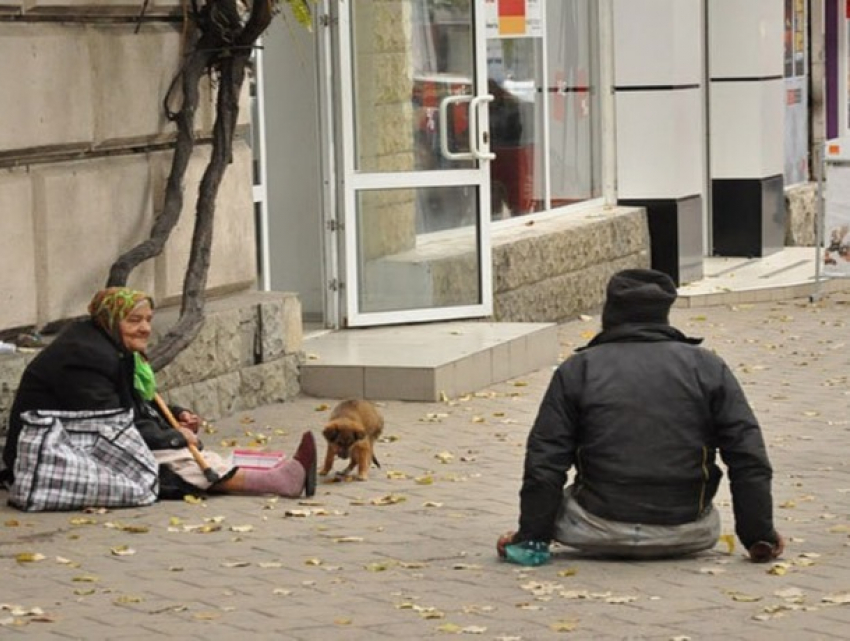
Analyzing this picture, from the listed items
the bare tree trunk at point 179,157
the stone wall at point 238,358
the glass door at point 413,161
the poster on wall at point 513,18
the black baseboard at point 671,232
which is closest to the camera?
the bare tree trunk at point 179,157

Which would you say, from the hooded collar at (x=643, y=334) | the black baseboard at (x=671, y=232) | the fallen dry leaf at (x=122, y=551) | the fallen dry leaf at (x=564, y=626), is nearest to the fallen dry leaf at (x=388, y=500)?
the fallen dry leaf at (x=122, y=551)

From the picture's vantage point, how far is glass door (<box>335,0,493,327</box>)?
13.6m

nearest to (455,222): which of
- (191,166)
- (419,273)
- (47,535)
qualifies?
(419,273)

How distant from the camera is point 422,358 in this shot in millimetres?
12227

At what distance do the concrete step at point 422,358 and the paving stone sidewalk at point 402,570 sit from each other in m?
1.13

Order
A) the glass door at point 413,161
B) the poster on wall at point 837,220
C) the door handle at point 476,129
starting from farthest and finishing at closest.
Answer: the poster on wall at point 837,220, the door handle at point 476,129, the glass door at point 413,161

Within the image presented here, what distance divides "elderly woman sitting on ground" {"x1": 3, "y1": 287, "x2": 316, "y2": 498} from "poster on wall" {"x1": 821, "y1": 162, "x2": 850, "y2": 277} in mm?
8779

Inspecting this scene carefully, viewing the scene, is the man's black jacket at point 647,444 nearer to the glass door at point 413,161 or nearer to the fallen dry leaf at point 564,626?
the fallen dry leaf at point 564,626

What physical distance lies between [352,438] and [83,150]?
1955 mm

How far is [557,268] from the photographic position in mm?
15969

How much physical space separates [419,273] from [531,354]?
109 centimetres

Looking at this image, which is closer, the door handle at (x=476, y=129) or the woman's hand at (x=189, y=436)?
the woman's hand at (x=189, y=436)

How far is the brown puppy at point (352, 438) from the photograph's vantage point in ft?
30.9

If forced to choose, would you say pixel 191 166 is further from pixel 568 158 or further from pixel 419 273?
pixel 568 158
